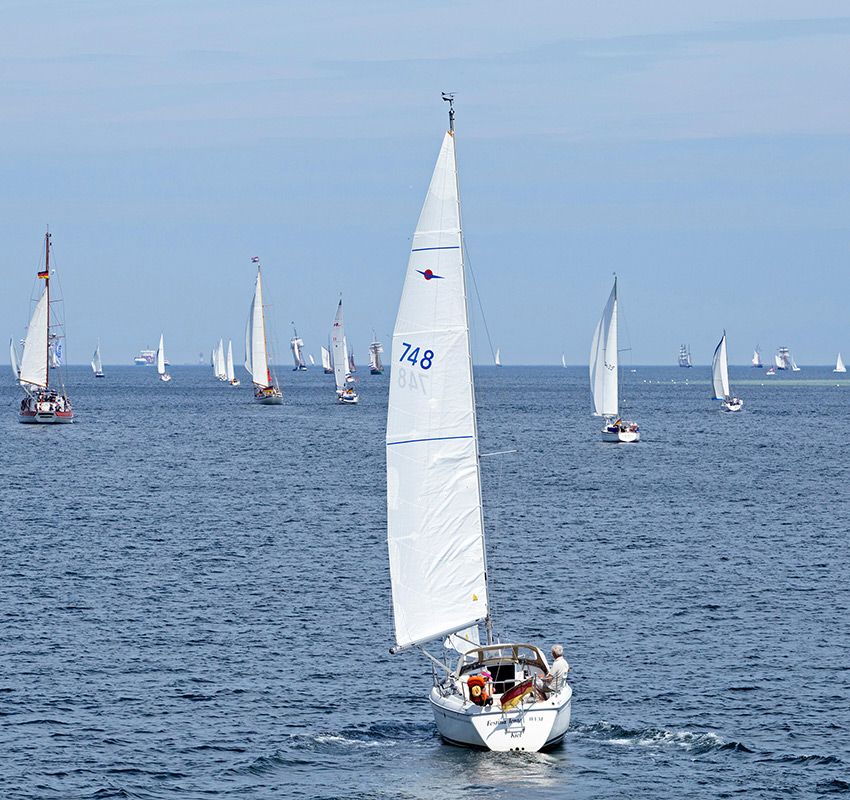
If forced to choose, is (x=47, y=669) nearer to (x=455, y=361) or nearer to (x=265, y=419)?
(x=455, y=361)

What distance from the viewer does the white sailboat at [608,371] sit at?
13875 cm

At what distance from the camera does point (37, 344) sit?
15188 centimetres

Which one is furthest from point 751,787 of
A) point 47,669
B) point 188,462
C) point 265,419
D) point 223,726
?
point 265,419

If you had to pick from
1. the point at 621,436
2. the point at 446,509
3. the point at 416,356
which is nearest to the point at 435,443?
the point at 446,509

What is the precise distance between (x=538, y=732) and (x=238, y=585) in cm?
2687

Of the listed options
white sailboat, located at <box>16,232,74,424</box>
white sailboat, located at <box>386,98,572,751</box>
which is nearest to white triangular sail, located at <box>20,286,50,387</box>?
white sailboat, located at <box>16,232,74,424</box>

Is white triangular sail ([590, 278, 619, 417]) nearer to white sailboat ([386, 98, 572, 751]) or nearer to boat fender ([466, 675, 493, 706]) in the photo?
white sailboat ([386, 98, 572, 751])

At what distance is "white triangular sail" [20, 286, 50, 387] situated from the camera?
5969 inches

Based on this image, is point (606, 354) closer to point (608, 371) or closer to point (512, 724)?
point (608, 371)

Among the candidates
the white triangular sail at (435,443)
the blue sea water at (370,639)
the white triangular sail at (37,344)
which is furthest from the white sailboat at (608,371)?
the white triangular sail at (435,443)

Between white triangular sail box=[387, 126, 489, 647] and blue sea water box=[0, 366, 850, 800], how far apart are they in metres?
3.93

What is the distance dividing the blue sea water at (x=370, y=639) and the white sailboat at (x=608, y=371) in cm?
3504

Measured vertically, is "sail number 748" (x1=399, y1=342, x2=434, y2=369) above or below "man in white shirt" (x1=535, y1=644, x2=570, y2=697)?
above

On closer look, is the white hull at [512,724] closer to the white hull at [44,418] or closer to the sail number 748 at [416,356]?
the sail number 748 at [416,356]
